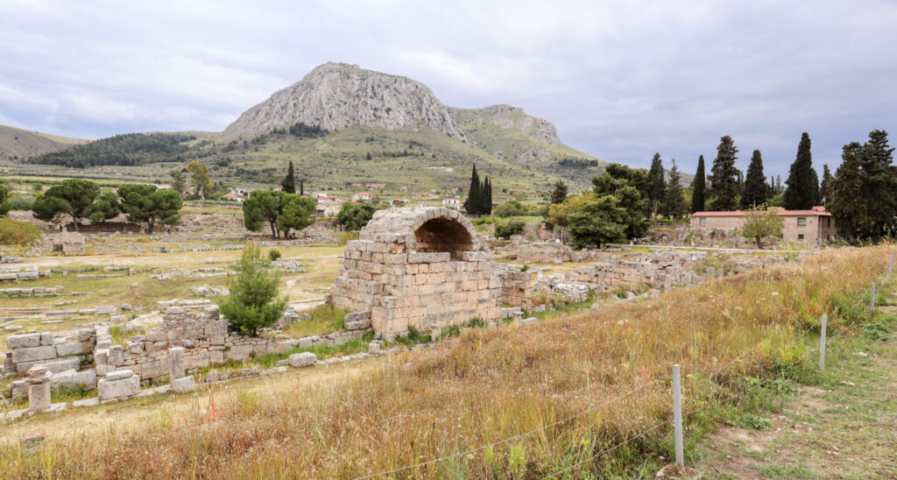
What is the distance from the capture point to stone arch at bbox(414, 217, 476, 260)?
14361 millimetres

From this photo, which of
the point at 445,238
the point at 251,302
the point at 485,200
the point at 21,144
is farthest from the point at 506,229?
the point at 21,144

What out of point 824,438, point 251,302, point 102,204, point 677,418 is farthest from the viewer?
point 102,204

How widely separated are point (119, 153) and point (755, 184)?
185 m

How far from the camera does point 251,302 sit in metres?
10.4

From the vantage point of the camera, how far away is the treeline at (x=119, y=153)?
12750cm

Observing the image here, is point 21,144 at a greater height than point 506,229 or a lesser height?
greater

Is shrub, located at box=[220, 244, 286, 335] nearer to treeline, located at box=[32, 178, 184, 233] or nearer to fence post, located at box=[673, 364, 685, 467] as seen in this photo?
fence post, located at box=[673, 364, 685, 467]

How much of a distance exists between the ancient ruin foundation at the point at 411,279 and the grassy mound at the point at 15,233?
108 feet

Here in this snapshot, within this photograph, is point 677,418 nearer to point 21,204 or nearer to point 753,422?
point 753,422

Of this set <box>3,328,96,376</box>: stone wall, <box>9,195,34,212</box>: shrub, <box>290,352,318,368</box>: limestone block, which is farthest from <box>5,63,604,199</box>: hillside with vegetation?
<box>290,352,318,368</box>: limestone block

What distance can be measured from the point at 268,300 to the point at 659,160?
60.6 m

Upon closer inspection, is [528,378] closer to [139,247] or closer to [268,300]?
[268,300]

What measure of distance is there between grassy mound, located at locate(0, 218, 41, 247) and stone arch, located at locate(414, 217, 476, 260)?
112 feet

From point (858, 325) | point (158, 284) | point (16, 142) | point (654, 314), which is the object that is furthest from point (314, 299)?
point (16, 142)
